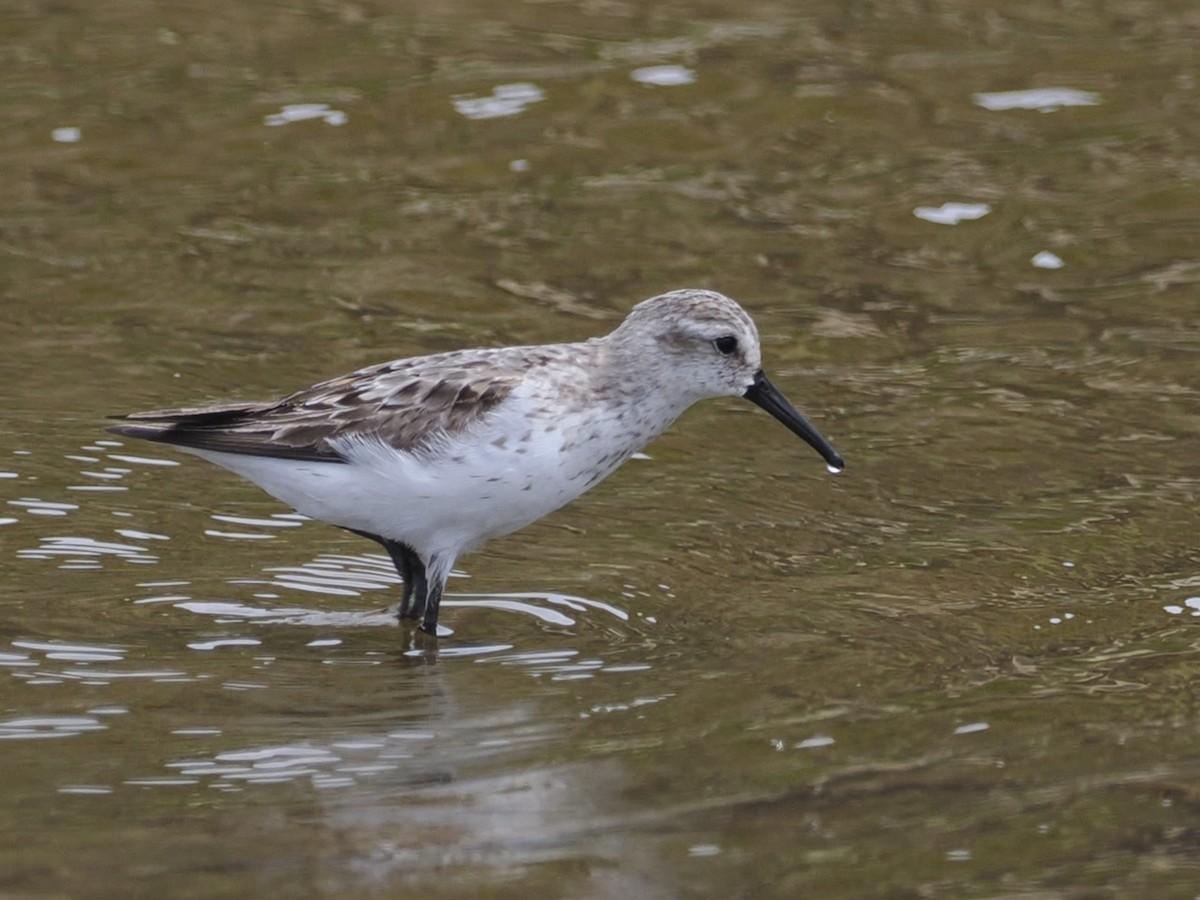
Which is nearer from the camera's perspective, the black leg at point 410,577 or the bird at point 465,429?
the bird at point 465,429

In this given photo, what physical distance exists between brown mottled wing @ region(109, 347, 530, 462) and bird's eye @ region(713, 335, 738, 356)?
677mm

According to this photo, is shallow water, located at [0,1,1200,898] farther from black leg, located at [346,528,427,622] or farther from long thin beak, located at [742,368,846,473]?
long thin beak, located at [742,368,846,473]

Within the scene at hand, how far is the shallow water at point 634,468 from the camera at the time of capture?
5.95m

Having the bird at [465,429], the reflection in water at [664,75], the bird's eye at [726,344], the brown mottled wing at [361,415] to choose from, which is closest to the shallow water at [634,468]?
the reflection in water at [664,75]

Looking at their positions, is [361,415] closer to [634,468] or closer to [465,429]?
[465,429]

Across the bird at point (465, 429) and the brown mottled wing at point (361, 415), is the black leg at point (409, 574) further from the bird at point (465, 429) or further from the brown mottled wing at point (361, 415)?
the brown mottled wing at point (361, 415)

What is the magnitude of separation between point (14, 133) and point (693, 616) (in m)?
6.84

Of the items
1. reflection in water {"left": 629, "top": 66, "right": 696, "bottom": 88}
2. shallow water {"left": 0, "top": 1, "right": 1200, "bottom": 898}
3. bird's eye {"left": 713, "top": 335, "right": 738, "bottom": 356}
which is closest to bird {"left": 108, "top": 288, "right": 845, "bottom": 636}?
bird's eye {"left": 713, "top": 335, "right": 738, "bottom": 356}

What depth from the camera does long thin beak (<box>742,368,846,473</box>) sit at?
8.19 m

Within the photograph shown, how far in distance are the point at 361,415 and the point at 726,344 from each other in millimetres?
1426

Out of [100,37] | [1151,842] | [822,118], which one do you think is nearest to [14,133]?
[100,37]

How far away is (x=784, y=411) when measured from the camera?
8219 mm

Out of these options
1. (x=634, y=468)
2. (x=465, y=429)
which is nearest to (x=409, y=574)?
(x=465, y=429)

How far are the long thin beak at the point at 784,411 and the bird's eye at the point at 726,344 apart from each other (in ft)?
0.62
